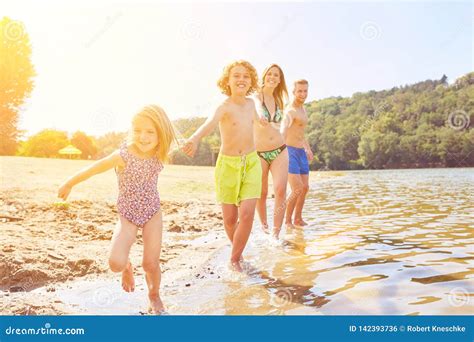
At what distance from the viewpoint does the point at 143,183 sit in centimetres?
379

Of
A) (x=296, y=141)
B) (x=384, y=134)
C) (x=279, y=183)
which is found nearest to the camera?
(x=279, y=183)

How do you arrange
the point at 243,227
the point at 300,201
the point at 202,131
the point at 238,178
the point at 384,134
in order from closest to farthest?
the point at 202,131 → the point at 243,227 → the point at 238,178 → the point at 300,201 → the point at 384,134

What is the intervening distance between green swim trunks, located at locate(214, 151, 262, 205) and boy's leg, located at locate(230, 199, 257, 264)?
8cm

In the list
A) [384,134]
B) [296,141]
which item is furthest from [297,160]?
[384,134]

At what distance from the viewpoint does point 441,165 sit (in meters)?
49.8

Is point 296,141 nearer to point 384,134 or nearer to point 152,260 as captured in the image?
point 152,260

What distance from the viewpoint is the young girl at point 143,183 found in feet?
11.9

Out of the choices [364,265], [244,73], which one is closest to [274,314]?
[364,265]

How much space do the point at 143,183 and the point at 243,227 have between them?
1.32 m

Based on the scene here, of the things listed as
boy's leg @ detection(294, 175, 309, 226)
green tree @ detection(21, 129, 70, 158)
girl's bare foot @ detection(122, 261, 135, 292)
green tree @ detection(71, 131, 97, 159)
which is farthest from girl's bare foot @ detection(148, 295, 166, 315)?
green tree @ detection(71, 131, 97, 159)

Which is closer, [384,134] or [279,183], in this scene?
[279,183]

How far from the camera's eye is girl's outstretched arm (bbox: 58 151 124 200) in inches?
139

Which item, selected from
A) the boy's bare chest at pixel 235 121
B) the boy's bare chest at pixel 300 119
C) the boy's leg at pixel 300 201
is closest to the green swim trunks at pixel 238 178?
the boy's bare chest at pixel 235 121
